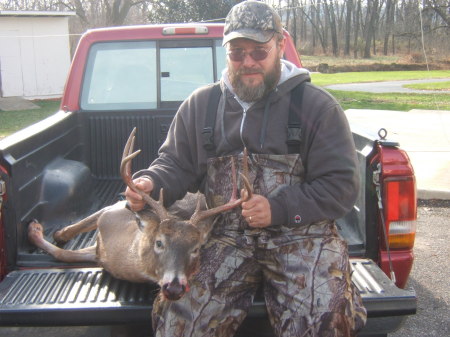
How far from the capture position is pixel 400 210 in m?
3.19

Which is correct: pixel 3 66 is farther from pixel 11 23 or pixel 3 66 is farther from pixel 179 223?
pixel 179 223

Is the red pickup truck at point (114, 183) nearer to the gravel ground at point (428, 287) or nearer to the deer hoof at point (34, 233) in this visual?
the deer hoof at point (34, 233)

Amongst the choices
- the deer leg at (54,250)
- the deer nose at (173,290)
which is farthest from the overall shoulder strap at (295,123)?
the deer leg at (54,250)

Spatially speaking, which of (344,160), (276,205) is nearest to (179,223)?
(276,205)

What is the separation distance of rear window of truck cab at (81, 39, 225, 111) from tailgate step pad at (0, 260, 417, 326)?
2.31 meters

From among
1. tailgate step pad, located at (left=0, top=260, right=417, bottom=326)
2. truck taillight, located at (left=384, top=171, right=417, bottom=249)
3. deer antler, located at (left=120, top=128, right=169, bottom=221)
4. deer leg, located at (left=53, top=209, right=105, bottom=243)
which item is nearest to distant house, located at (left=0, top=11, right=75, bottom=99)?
deer leg, located at (left=53, top=209, right=105, bottom=243)

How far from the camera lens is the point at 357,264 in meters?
3.20

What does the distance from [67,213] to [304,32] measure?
54.6m

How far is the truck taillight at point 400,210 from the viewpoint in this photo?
10.4 ft

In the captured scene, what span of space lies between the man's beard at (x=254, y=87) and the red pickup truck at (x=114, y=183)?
2.12 ft

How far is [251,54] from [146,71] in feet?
7.27

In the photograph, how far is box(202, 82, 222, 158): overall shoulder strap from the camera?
3199 millimetres

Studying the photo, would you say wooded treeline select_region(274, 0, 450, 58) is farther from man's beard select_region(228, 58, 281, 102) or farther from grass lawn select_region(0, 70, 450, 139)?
man's beard select_region(228, 58, 281, 102)

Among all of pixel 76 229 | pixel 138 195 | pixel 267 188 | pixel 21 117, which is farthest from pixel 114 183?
pixel 21 117
